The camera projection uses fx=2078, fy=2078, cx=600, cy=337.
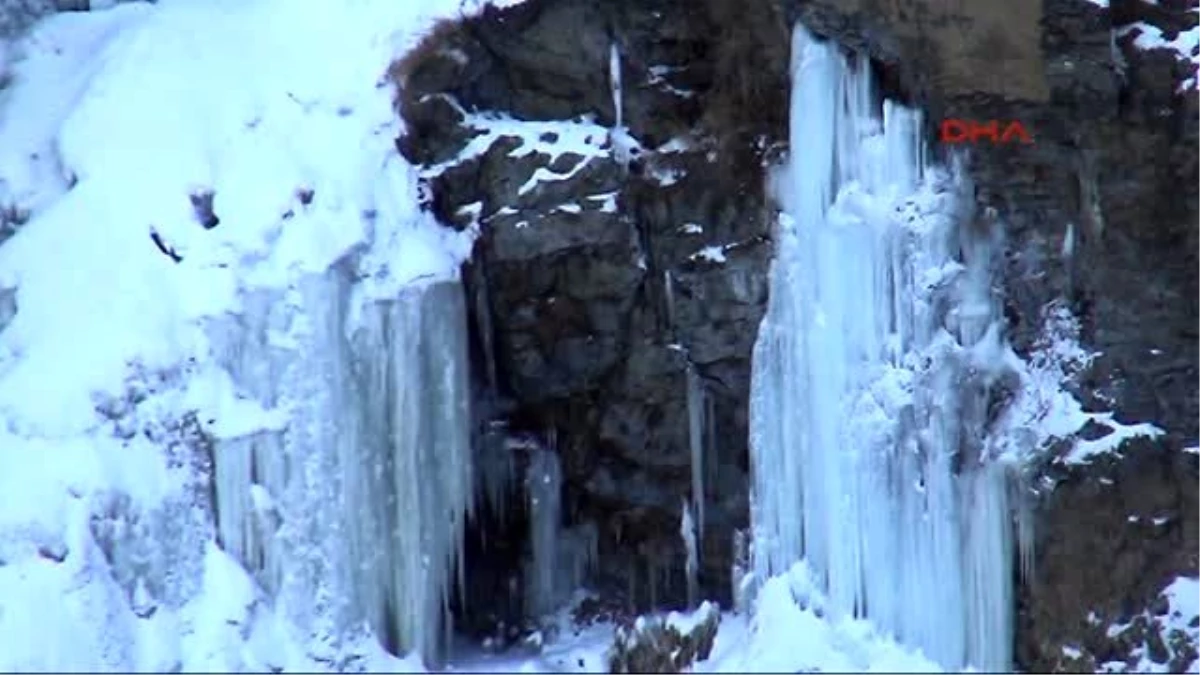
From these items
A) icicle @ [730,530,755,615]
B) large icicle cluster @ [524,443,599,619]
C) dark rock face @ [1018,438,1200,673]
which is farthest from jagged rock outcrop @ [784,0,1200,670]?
large icicle cluster @ [524,443,599,619]

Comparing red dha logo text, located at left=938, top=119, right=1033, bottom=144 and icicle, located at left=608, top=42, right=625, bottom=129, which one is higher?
icicle, located at left=608, top=42, right=625, bottom=129

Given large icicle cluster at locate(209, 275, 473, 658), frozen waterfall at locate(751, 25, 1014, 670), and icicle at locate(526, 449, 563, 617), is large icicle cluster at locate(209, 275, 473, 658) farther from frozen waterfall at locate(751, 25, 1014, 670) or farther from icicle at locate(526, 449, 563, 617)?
frozen waterfall at locate(751, 25, 1014, 670)

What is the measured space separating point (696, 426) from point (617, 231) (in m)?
1.43

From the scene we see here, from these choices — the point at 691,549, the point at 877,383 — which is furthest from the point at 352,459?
the point at 877,383

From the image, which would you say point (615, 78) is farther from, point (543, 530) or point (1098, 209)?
point (1098, 209)

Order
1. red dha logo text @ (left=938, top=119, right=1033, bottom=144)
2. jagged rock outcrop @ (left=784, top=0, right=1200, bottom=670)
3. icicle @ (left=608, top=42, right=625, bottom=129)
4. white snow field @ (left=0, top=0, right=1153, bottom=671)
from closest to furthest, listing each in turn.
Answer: white snow field @ (left=0, top=0, right=1153, bottom=671) < jagged rock outcrop @ (left=784, top=0, right=1200, bottom=670) < red dha logo text @ (left=938, top=119, right=1033, bottom=144) < icicle @ (left=608, top=42, right=625, bottom=129)

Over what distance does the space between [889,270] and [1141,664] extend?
296cm

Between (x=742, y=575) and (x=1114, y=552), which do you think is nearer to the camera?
(x=1114, y=552)

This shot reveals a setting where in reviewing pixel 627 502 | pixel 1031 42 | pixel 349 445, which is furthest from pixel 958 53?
pixel 349 445

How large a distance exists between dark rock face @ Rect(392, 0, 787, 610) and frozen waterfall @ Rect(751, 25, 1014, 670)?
36 centimetres

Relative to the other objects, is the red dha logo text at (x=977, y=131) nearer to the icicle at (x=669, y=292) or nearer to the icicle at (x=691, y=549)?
the icicle at (x=669, y=292)

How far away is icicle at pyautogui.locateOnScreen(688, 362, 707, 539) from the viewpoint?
1398cm

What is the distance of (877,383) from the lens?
13.3 meters

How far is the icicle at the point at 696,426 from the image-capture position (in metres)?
14.0
